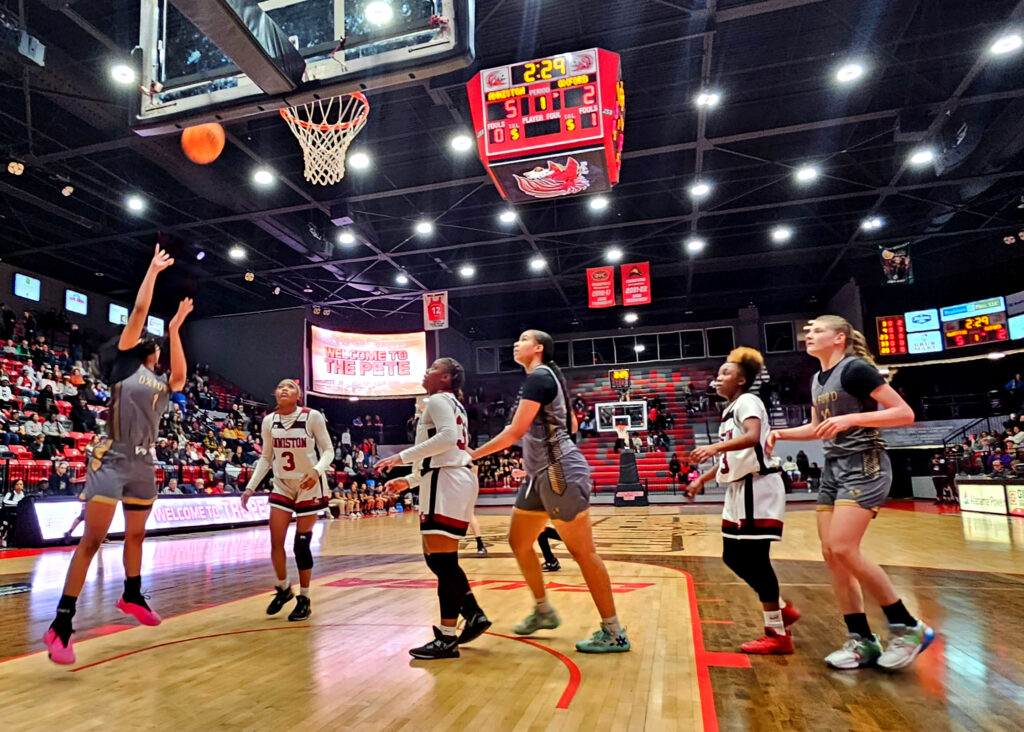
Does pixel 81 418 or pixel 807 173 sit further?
pixel 81 418

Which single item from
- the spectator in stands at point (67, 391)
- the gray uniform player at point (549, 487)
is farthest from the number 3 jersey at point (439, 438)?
the spectator in stands at point (67, 391)

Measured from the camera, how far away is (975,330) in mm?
20375

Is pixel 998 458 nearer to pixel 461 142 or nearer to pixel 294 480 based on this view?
pixel 461 142

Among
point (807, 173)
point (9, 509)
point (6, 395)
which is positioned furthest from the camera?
point (807, 173)

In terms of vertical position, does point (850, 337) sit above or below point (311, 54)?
below

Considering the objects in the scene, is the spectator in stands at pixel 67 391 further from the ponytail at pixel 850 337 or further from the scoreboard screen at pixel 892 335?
the scoreboard screen at pixel 892 335

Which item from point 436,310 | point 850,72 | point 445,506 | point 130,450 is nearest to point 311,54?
point 130,450

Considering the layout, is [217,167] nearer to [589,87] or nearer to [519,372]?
[589,87]

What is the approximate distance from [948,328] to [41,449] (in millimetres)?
25819

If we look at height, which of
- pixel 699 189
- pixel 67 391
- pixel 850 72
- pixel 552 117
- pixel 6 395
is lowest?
pixel 6 395

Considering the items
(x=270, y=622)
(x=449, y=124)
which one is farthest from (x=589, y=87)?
(x=270, y=622)

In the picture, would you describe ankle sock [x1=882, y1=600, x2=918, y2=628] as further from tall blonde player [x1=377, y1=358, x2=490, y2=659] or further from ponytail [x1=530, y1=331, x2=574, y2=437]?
tall blonde player [x1=377, y1=358, x2=490, y2=659]

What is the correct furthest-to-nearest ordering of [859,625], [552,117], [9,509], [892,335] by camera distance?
1. [892,335]
2. [9,509]
3. [552,117]
4. [859,625]

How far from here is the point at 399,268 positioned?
68.7ft
